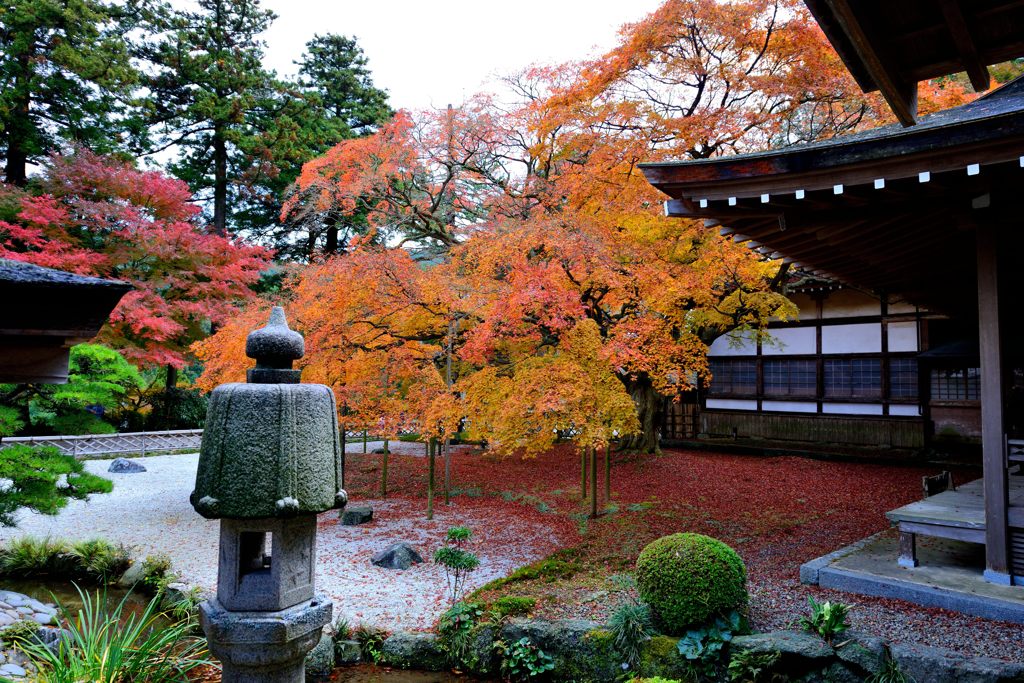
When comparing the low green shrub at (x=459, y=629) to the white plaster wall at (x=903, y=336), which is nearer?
the low green shrub at (x=459, y=629)

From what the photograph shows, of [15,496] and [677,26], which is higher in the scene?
[677,26]

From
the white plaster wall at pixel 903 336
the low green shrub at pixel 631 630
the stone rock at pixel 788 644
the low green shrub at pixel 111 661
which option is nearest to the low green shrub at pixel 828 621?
the stone rock at pixel 788 644

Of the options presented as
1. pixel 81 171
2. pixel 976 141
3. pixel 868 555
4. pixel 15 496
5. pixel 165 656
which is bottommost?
pixel 165 656

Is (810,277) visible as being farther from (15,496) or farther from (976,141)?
(15,496)

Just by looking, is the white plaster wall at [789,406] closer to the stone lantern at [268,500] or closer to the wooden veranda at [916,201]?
the wooden veranda at [916,201]

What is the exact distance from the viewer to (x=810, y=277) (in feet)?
41.5

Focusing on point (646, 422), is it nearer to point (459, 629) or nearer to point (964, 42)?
point (459, 629)

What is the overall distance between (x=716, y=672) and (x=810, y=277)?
10524 millimetres

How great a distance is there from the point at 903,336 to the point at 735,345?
3.69m

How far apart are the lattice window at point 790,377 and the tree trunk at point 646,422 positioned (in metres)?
3.34

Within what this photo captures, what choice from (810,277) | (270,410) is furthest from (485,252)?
(810,277)

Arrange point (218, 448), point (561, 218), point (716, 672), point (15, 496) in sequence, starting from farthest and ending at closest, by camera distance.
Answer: point (561, 218)
point (15, 496)
point (716, 672)
point (218, 448)

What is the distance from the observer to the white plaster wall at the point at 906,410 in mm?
12812

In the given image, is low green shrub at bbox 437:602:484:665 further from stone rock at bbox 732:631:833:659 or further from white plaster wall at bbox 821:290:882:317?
white plaster wall at bbox 821:290:882:317
